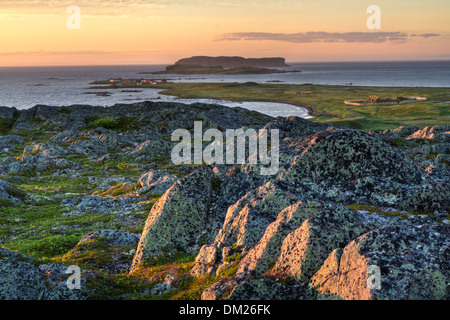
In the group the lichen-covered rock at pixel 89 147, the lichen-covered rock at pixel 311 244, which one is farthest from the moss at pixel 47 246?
the lichen-covered rock at pixel 89 147

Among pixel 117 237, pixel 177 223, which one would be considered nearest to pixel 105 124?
pixel 117 237

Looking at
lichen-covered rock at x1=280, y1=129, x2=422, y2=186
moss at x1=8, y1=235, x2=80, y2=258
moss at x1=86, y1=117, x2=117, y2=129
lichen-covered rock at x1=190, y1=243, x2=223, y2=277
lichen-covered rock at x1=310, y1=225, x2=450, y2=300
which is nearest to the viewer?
lichen-covered rock at x1=310, y1=225, x2=450, y2=300

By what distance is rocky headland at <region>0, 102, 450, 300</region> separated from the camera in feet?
26.8

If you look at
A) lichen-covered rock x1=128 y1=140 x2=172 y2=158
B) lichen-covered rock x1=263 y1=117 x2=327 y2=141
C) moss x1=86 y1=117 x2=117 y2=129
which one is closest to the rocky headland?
lichen-covered rock x1=263 y1=117 x2=327 y2=141

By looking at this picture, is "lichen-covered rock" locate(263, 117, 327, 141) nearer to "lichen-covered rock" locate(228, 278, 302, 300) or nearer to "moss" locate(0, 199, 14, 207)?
"moss" locate(0, 199, 14, 207)

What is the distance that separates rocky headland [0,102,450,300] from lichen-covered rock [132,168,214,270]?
5 cm

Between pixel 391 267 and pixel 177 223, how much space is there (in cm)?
949

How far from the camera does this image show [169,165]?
39.2 m

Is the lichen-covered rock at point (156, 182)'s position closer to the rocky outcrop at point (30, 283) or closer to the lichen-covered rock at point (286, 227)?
the rocky outcrop at point (30, 283)

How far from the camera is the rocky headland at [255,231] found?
818 centimetres

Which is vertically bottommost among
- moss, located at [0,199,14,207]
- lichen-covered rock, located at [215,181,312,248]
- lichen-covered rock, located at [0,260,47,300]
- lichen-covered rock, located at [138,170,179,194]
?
moss, located at [0,199,14,207]
